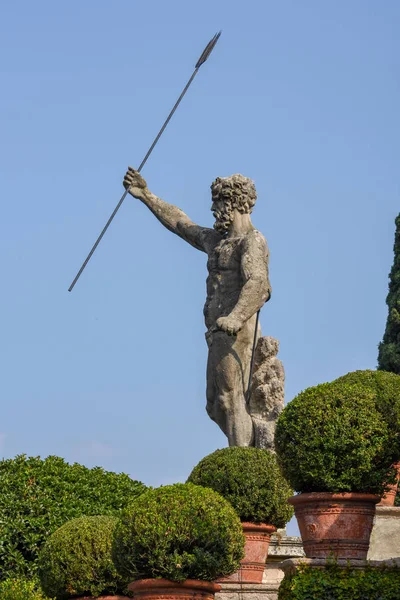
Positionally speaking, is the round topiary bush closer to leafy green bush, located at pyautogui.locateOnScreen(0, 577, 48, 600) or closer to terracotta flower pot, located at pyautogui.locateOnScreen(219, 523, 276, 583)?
leafy green bush, located at pyautogui.locateOnScreen(0, 577, 48, 600)

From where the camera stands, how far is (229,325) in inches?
487

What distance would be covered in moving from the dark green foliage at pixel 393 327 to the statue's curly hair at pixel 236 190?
10461 millimetres

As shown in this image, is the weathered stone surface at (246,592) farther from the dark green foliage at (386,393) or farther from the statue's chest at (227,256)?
the statue's chest at (227,256)

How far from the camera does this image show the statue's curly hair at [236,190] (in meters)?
13.1

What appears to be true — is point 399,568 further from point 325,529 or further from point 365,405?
point 365,405

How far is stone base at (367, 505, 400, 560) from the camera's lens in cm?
1079

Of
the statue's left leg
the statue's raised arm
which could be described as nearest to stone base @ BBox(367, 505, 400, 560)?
the statue's left leg

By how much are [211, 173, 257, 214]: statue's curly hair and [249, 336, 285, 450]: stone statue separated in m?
1.43

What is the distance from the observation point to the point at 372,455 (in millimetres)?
9578

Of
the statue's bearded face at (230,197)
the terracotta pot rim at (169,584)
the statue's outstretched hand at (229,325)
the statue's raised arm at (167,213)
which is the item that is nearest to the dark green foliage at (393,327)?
the statue's raised arm at (167,213)

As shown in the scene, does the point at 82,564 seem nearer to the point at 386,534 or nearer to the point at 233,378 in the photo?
the point at 386,534

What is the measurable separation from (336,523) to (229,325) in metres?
3.35

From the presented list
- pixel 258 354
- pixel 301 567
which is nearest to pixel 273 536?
pixel 258 354

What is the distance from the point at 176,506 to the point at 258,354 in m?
4.23
